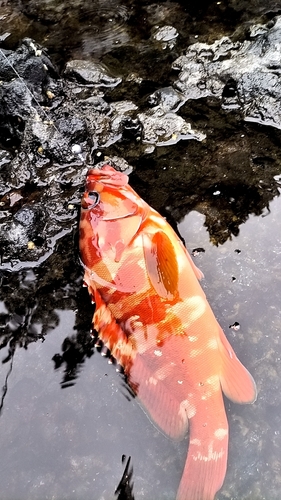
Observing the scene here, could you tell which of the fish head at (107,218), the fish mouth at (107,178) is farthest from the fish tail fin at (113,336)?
the fish mouth at (107,178)

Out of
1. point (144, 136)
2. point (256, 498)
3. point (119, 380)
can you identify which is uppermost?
point (144, 136)

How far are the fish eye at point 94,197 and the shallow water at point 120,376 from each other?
0.59 metres

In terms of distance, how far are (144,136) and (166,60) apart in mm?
1244

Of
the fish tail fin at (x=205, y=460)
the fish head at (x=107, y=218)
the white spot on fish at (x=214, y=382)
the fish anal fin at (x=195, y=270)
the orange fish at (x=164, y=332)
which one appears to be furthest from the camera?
the fish anal fin at (x=195, y=270)

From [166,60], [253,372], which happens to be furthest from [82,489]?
[166,60]

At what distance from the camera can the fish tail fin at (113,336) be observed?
3479mm

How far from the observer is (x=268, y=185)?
14.4ft

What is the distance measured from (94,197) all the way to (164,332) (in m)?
1.29

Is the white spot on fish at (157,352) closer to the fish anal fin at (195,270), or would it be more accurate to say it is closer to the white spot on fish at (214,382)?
the white spot on fish at (214,382)

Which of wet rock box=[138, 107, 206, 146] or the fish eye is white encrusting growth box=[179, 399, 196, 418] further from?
wet rock box=[138, 107, 206, 146]

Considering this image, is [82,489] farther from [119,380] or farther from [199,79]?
[199,79]

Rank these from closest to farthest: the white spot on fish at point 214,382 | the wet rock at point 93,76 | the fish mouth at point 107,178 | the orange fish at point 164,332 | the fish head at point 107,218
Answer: the orange fish at point 164,332 → the white spot on fish at point 214,382 → the fish head at point 107,218 → the fish mouth at point 107,178 → the wet rock at point 93,76

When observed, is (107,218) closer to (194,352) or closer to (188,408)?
(194,352)

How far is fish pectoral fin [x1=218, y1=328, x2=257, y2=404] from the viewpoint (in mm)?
3393
